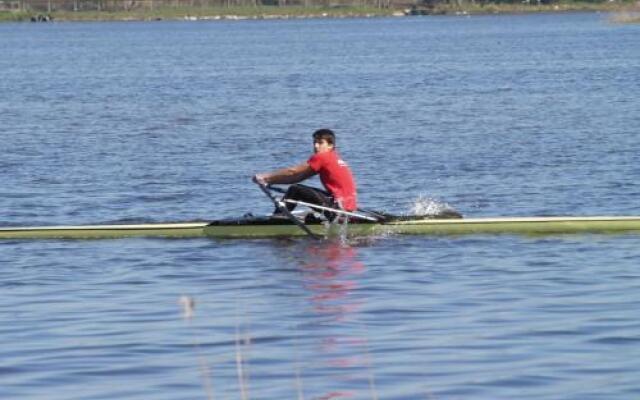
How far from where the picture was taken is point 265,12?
17375 centimetres

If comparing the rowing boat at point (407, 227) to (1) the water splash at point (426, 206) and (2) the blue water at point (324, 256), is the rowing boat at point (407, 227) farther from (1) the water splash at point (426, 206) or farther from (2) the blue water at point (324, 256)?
(1) the water splash at point (426, 206)

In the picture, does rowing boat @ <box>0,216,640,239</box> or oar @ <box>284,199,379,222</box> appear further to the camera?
rowing boat @ <box>0,216,640,239</box>

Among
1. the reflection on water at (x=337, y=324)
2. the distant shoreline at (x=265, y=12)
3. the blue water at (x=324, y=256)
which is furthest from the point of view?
the distant shoreline at (x=265, y=12)

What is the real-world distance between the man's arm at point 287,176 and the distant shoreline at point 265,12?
149878 mm

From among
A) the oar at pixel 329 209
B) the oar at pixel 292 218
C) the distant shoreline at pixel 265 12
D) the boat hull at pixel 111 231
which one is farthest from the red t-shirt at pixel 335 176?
the distant shoreline at pixel 265 12

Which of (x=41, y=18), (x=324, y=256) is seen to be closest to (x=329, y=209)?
(x=324, y=256)

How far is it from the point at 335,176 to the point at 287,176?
61 cm

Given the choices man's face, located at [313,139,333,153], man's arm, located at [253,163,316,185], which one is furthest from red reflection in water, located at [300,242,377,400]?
man's face, located at [313,139,333,153]

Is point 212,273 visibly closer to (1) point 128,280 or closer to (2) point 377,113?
(1) point 128,280

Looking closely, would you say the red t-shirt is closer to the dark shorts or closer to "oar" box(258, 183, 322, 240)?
the dark shorts

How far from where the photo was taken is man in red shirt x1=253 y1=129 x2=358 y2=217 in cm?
1855

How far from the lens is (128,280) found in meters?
16.8

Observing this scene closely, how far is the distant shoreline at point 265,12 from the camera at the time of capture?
551 ft

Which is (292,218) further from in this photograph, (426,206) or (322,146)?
(426,206)
